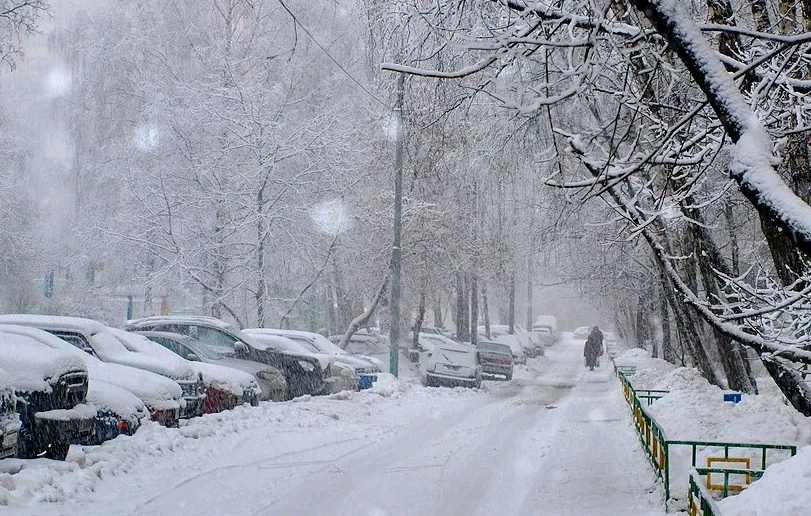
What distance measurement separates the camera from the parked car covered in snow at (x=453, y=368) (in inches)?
982

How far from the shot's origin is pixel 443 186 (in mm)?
28625

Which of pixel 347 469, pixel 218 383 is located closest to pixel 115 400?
pixel 347 469

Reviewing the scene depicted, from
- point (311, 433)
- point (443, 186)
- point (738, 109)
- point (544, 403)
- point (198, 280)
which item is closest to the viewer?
point (738, 109)

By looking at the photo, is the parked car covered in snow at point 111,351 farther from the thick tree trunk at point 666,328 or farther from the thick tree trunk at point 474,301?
the thick tree trunk at point 474,301

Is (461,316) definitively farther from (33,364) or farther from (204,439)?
(33,364)

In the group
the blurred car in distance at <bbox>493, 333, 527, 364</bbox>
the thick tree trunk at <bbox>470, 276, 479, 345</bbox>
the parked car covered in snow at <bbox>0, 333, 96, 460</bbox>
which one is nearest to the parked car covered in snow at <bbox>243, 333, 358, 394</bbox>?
the parked car covered in snow at <bbox>0, 333, 96, 460</bbox>

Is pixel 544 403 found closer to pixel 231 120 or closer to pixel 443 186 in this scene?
pixel 443 186

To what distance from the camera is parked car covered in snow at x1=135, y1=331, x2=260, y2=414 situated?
1359 cm

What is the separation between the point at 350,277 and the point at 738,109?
87.8ft

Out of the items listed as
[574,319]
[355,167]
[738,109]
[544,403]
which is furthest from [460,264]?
[574,319]

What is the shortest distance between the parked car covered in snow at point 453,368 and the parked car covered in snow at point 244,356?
25.2 ft

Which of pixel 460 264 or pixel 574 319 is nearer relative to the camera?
pixel 460 264

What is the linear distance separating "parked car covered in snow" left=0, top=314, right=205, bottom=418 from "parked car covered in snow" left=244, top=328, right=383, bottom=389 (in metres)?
6.46

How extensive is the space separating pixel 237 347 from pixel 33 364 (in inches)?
314
